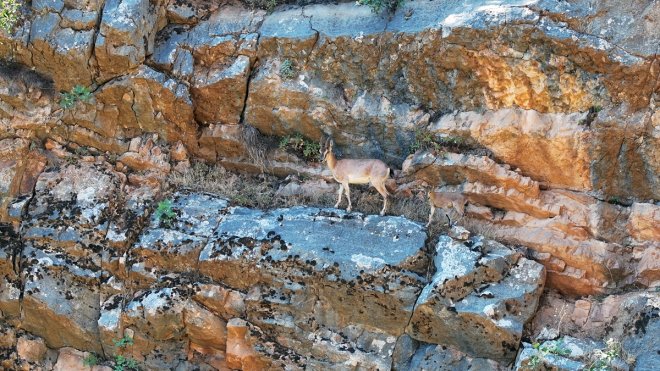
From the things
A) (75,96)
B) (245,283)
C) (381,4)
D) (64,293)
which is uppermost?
(381,4)

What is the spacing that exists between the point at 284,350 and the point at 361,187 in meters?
3.18

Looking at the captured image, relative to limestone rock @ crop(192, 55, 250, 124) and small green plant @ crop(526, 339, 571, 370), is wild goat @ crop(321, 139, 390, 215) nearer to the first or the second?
limestone rock @ crop(192, 55, 250, 124)

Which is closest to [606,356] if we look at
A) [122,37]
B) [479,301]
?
[479,301]

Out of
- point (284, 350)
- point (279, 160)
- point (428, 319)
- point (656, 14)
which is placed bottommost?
point (284, 350)

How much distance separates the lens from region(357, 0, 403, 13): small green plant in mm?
12455

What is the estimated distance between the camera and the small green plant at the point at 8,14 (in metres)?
12.5

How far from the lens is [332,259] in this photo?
1132cm

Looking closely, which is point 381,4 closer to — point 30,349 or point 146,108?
point 146,108

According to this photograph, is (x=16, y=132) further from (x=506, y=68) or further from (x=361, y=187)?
(x=506, y=68)

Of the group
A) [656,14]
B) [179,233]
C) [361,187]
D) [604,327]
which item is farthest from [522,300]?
[179,233]

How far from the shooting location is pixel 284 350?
11508mm

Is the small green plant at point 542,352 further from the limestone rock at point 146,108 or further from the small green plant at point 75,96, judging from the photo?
the small green plant at point 75,96

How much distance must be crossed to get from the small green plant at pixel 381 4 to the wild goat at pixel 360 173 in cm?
260

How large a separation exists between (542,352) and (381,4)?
6197mm
